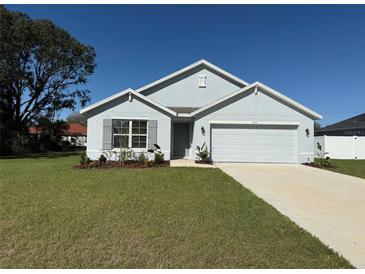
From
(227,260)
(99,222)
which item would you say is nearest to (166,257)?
(227,260)

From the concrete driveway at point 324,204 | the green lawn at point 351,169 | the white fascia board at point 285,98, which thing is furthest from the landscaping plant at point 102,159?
the green lawn at point 351,169

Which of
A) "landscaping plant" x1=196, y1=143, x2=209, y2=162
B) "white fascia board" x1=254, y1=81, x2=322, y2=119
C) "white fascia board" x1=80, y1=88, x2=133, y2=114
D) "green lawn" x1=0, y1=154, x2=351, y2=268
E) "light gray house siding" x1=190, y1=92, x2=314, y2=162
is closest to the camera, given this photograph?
"green lawn" x1=0, y1=154, x2=351, y2=268

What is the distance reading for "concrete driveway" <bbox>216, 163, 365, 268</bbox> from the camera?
3.99 metres

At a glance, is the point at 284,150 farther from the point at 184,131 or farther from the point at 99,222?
the point at 99,222

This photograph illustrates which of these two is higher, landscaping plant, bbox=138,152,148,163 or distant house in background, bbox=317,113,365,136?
distant house in background, bbox=317,113,365,136

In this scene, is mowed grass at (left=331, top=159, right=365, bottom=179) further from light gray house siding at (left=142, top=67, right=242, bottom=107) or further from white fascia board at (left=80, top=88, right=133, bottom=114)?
white fascia board at (left=80, top=88, right=133, bottom=114)

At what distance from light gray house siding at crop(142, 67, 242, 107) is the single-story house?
2972mm

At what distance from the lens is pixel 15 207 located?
5.39 m

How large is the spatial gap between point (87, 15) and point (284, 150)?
514 inches

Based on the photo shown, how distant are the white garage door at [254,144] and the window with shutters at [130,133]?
162 inches

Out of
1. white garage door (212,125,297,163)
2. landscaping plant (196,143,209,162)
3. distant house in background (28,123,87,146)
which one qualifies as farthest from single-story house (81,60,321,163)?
distant house in background (28,123,87,146)

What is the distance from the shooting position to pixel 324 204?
241 inches

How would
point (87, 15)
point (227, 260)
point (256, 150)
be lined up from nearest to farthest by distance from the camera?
point (227, 260) < point (87, 15) < point (256, 150)

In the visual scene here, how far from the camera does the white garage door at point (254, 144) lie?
14.7m
